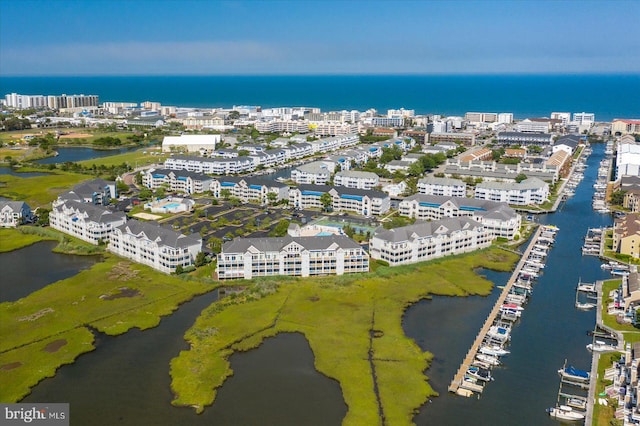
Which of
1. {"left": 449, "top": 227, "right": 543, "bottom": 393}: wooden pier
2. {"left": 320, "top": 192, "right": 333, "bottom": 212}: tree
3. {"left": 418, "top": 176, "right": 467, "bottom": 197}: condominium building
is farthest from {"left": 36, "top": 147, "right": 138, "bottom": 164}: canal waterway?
{"left": 449, "top": 227, "right": 543, "bottom": 393}: wooden pier

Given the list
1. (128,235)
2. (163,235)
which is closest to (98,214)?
(128,235)

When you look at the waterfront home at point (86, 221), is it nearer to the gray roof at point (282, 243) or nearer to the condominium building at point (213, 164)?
the gray roof at point (282, 243)

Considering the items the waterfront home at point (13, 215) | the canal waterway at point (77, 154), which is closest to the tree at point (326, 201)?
the waterfront home at point (13, 215)

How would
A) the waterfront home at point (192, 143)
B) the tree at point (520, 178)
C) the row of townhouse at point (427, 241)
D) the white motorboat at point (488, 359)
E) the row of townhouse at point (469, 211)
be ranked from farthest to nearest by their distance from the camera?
the waterfront home at point (192, 143)
the tree at point (520, 178)
the row of townhouse at point (469, 211)
the row of townhouse at point (427, 241)
the white motorboat at point (488, 359)

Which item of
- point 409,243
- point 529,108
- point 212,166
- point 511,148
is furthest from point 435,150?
point 529,108

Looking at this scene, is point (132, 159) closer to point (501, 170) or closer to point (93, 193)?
point (93, 193)

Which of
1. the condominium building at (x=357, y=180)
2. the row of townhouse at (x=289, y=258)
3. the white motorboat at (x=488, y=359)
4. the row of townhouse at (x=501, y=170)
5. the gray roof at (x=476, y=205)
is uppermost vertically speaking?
the row of townhouse at (x=501, y=170)

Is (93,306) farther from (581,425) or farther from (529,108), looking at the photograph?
(529,108)
